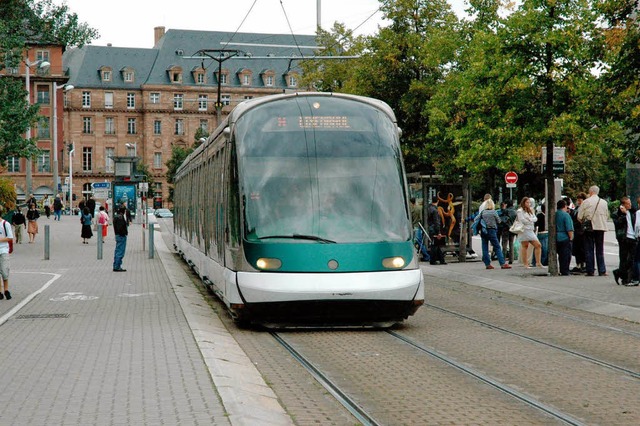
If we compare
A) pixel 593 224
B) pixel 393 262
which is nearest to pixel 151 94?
pixel 593 224

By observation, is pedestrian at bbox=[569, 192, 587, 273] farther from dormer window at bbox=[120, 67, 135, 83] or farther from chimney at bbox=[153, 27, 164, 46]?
chimney at bbox=[153, 27, 164, 46]

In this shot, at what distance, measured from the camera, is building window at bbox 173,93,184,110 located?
127312 millimetres

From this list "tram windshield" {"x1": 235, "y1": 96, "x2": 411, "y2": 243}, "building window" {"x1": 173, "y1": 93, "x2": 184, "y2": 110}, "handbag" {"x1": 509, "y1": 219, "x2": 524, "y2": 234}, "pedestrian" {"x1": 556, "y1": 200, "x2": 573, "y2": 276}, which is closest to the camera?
"tram windshield" {"x1": 235, "y1": 96, "x2": 411, "y2": 243}

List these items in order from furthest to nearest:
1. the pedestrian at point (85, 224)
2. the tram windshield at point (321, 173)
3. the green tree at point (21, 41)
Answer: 1. the pedestrian at point (85, 224)
2. the green tree at point (21, 41)
3. the tram windshield at point (321, 173)

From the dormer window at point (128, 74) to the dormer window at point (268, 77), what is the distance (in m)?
15.8

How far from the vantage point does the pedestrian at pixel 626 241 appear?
65.5ft

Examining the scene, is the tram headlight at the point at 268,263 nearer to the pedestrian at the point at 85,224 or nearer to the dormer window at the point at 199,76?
the pedestrian at the point at 85,224

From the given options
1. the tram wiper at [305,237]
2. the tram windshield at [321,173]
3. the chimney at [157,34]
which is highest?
the chimney at [157,34]

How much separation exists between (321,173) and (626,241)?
867 centimetres

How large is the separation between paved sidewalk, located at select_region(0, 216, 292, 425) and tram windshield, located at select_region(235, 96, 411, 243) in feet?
5.76

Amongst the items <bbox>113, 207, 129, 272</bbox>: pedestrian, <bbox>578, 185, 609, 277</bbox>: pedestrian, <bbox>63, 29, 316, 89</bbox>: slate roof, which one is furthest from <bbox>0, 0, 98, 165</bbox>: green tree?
<bbox>63, 29, 316, 89</bbox>: slate roof

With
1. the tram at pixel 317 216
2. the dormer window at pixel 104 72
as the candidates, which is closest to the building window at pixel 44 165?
the dormer window at pixel 104 72

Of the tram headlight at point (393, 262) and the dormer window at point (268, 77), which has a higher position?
the dormer window at point (268, 77)

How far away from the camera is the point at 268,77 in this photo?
13100cm
